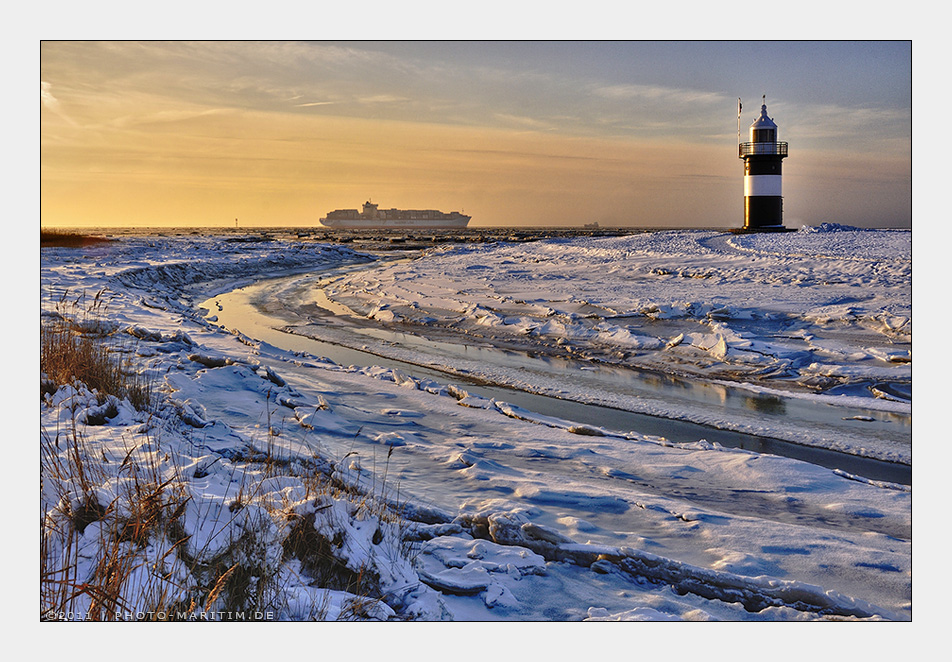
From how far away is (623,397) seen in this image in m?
7.51

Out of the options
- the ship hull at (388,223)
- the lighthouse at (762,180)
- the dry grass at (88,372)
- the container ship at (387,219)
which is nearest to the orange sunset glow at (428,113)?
the dry grass at (88,372)

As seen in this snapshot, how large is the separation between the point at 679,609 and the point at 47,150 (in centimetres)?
570

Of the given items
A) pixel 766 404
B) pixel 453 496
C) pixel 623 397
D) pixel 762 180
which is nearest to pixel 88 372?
pixel 453 496

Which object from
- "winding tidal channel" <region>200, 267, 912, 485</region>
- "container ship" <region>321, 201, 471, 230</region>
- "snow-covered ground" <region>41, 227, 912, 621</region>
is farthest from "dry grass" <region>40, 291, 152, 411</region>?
"container ship" <region>321, 201, 471, 230</region>

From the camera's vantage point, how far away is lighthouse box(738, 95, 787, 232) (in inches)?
853

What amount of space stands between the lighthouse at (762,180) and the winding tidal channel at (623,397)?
15381 millimetres

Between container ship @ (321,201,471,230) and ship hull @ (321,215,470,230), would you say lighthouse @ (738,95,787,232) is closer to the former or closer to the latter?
container ship @ (321,201,471,230)

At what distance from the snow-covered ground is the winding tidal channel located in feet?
0.77

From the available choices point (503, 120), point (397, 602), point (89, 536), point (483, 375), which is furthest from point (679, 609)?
point (483, 375)

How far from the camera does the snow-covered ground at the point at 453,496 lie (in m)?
3.14

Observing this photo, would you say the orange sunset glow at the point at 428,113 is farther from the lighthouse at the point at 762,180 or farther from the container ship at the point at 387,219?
the container ship at the point at 387,219

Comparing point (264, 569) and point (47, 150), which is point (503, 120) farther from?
point (264, 569)

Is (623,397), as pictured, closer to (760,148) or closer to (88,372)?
(88,372)

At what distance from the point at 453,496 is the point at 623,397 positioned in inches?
144
